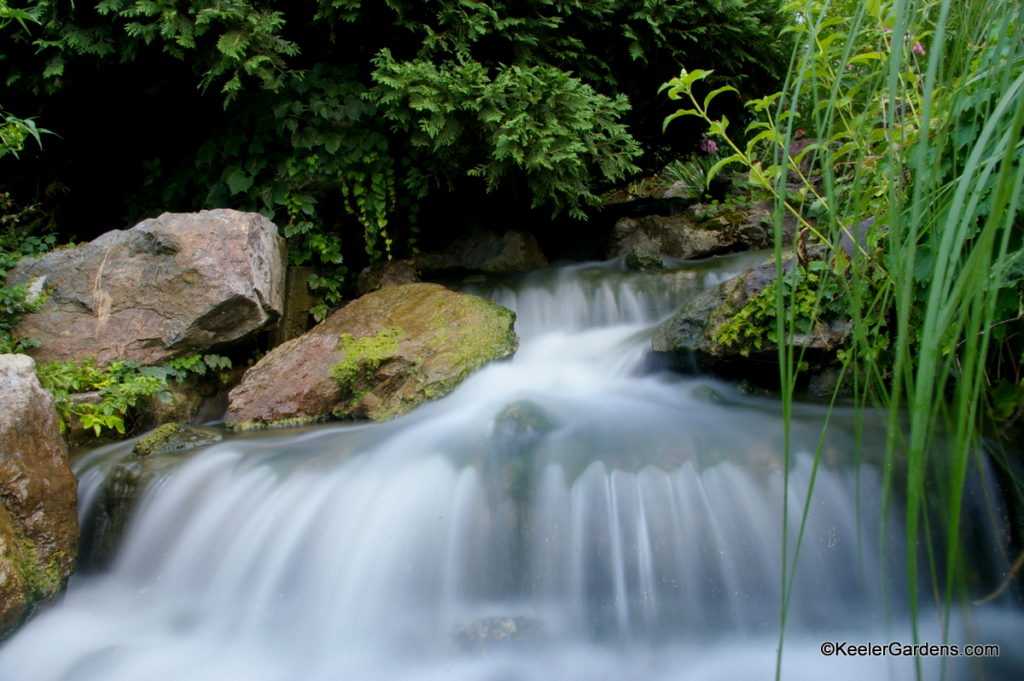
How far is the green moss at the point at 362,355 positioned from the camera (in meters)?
4.18

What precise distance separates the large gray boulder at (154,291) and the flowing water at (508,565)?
117 cm

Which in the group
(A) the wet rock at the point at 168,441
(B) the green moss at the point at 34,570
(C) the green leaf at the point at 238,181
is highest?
(C) the green leaf at the point at 238,181

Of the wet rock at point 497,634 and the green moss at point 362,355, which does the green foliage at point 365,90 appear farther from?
the wet rock at point 497,634

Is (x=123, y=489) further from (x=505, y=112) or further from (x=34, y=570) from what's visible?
(x=505, y=112)

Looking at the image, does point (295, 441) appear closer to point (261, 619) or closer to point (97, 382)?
point (261, 619)

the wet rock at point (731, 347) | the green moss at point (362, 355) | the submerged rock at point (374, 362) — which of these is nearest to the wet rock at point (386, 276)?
the submerged rock at point (374, 362)

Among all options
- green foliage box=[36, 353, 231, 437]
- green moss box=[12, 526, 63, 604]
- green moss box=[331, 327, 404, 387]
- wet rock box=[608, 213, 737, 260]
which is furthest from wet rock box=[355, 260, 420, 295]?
green moss box=[12, 526, 63, 604]

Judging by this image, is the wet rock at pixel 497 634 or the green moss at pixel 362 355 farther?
the green moss at pixel 362 355

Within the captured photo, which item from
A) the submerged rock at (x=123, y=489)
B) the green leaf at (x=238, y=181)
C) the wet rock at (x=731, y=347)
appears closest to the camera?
the submerged rock at (x=123, y=489)

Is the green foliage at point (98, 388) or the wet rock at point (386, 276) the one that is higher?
the wet rock at point (386, 276)

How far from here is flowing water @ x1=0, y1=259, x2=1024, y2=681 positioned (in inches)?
88.0

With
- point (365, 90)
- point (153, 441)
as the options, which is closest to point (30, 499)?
point (153, 441)

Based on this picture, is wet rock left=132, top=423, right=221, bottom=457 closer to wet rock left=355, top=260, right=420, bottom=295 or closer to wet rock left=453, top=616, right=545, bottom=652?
wet rock left=453, top=616, right=545, bottom=652

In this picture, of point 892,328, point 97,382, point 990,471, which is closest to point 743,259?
point 892,328
